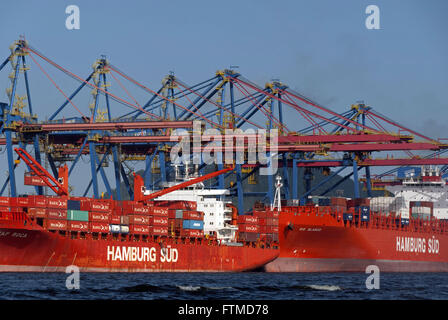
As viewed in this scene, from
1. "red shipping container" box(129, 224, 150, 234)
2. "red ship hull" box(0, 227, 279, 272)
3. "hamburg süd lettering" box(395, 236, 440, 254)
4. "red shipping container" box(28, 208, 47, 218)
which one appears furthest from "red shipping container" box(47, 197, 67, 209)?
"hamburg süd lettering" box(395, 236, 440, 254)

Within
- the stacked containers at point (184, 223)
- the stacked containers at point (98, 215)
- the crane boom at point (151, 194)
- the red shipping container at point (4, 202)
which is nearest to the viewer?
the red shipping container at point (4, 202)

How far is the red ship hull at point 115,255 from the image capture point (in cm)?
4972

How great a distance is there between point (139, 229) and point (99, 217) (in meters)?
3.66

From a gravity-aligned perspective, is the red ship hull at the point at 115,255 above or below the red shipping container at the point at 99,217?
below

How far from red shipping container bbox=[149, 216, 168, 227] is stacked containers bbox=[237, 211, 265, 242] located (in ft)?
25.6

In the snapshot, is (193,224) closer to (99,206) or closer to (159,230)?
(159,230)

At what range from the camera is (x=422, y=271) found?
7800 centimetres

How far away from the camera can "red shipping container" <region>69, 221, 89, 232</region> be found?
2053 inches

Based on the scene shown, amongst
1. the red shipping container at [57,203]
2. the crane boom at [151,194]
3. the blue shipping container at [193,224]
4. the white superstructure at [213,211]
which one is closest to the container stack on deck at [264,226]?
the white superstructure at [213,211]

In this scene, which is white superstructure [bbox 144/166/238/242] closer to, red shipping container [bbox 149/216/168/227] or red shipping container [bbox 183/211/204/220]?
red shipping container [bbox 183/211/204/220]

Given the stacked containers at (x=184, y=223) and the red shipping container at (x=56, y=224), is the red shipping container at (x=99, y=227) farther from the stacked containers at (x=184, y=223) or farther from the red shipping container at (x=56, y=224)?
the stacked containers at (x=184, y=223)

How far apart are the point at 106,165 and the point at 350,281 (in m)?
38.2

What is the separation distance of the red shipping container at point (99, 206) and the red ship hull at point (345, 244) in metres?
17.0
